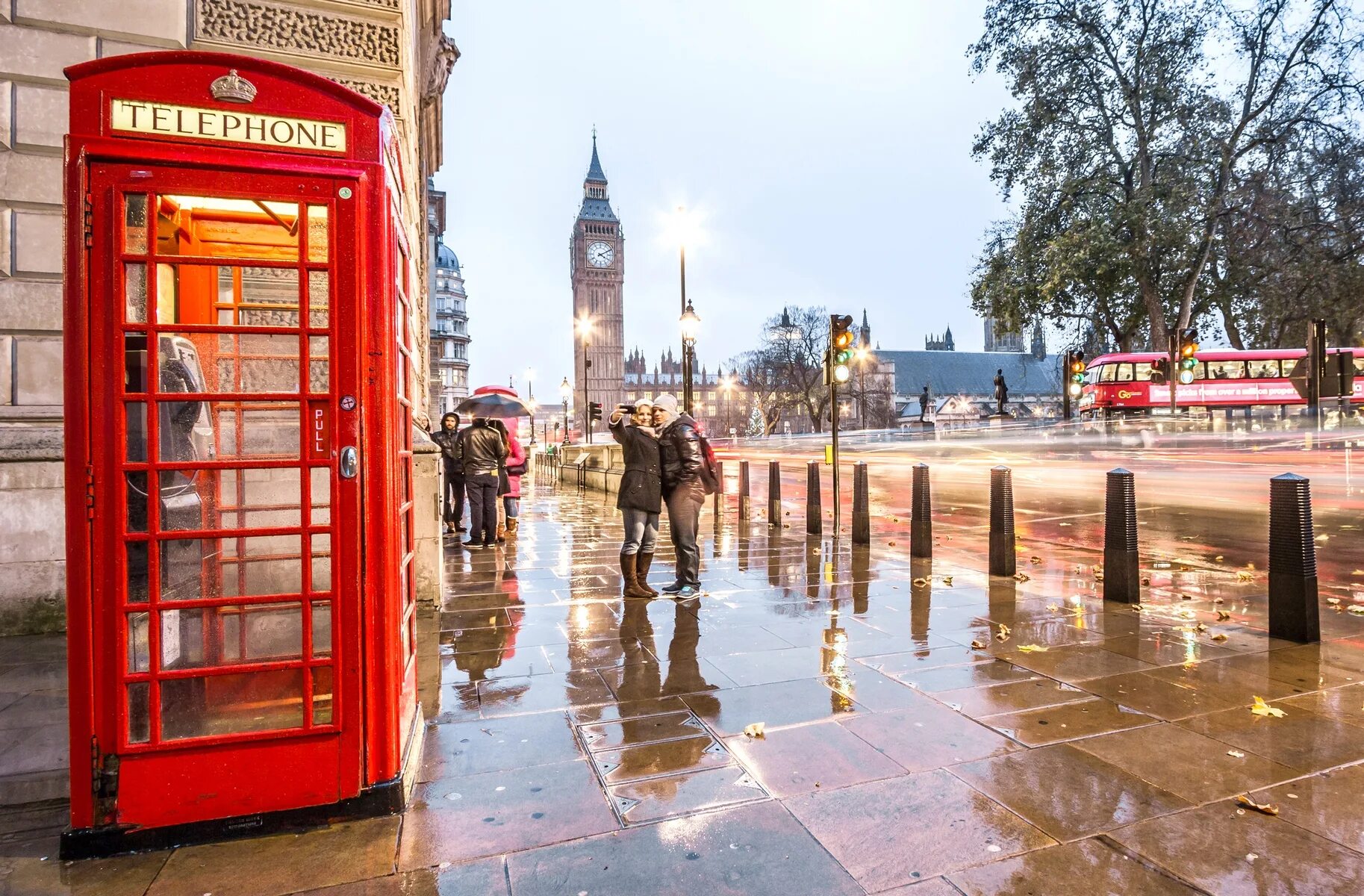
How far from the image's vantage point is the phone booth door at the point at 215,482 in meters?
2.63

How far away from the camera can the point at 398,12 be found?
6.39 m

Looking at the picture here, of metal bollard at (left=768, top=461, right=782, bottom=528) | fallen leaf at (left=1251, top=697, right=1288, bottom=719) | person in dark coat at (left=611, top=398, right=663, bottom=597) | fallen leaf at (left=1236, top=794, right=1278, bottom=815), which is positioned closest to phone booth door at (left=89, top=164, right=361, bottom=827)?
fallen leaf at (left=1236, top=794, right=1278, bottom=815)

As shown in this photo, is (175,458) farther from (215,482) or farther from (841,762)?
(841,762)

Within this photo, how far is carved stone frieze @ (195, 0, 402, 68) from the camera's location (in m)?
6.21

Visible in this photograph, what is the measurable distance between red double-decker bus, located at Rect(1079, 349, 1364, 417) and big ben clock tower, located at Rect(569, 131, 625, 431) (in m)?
86.3

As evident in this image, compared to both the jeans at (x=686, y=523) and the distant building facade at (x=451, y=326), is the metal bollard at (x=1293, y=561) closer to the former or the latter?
the jeans at (x=686, y=523)

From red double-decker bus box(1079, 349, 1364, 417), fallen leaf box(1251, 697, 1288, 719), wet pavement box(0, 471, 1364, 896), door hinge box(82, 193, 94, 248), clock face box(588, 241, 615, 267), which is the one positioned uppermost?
clock face box(588, 241, 615, 267)

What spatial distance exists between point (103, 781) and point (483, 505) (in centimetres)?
767

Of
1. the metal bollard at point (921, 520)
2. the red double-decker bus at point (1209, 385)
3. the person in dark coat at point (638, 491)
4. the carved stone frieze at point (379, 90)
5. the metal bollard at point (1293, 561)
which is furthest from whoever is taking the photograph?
the red double-decker bus at point (1209, 385)

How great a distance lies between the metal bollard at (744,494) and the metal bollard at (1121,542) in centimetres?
694

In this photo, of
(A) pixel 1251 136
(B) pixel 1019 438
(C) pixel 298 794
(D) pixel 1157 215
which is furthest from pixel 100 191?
(A) pixel 1251 136

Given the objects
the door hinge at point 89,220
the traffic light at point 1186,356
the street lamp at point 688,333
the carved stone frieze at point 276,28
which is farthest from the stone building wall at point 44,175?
the traffic light at point 1186,356

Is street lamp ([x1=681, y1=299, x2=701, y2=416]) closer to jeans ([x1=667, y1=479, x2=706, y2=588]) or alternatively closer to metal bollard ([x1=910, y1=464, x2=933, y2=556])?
metal bollard ([x1=910, y1=464, x2=933, y2=556])

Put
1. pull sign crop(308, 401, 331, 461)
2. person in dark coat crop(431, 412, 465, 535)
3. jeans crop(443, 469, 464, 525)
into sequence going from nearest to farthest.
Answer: pull sign crop(308, 401, 331, 461), person in dark coat crop(431, 412, 465, 535), jeans crop(443, 469, 464, 525)
